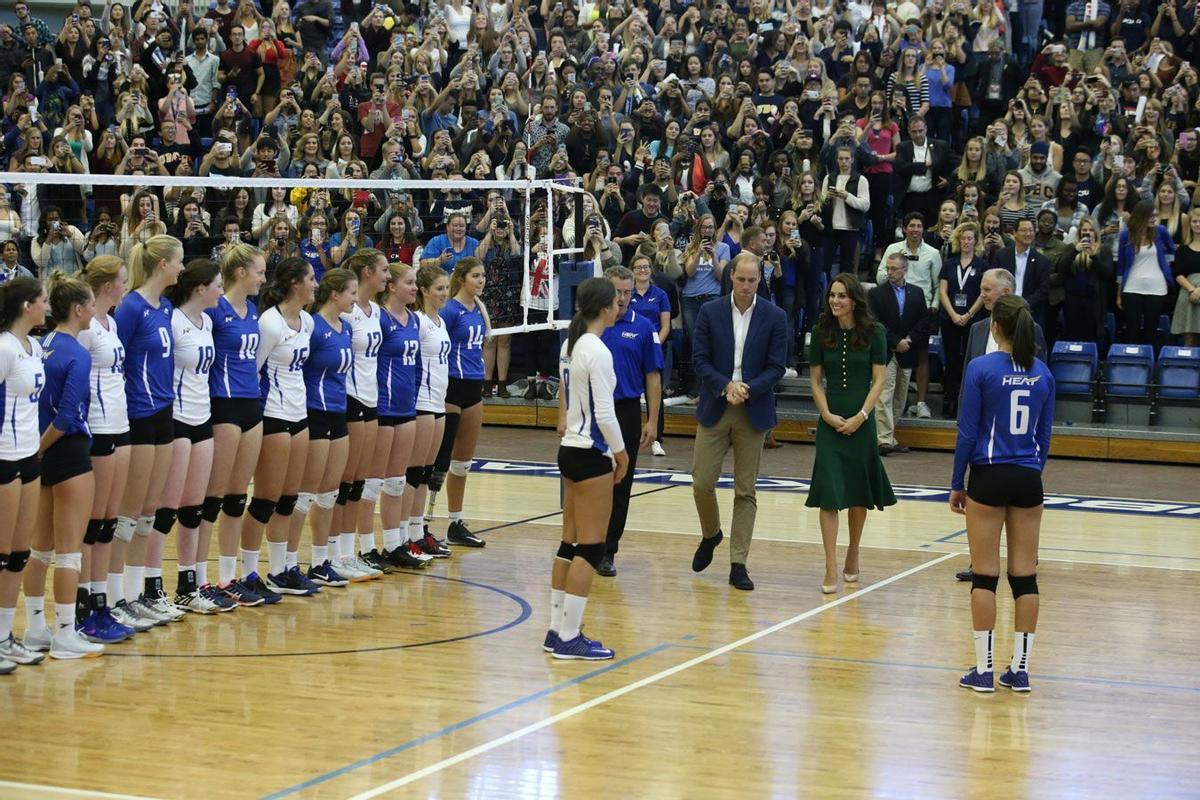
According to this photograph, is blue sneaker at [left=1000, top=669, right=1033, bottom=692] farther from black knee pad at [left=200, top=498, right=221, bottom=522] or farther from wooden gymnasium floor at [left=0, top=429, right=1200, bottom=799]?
black knee pad at [left=200, top=498, right=221, bottom=522]

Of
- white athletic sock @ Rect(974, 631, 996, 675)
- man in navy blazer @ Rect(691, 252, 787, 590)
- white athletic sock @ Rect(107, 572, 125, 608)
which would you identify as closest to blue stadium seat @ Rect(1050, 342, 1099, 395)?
man in navy blazer @ Rect(691, 252, 787, 590)

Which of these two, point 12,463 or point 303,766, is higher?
point 12,463

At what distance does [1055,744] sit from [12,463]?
492 centimetres

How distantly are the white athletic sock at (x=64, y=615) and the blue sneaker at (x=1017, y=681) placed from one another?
15.4 feet

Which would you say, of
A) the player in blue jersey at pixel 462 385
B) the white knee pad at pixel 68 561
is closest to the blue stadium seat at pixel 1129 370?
the player in blue jersey at pixel 462 385

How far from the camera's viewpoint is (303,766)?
6.39 metres

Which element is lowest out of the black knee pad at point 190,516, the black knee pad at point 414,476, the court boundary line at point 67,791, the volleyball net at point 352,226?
the court boundary line at point 67,791

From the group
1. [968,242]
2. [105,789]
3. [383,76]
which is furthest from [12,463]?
[383,76]

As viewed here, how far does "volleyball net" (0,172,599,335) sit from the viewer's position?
1288 centimetres

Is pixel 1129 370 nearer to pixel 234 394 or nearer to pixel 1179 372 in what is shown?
pixel 1179 372

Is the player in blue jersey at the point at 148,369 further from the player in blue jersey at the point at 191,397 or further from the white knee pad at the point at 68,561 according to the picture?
the white knee pad at the point at 68,561

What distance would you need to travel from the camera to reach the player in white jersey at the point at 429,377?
10.7 m

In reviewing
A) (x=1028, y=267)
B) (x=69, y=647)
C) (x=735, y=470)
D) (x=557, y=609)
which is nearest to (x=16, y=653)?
(x=69, y=647)

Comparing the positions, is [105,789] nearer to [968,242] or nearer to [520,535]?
[520,535]
